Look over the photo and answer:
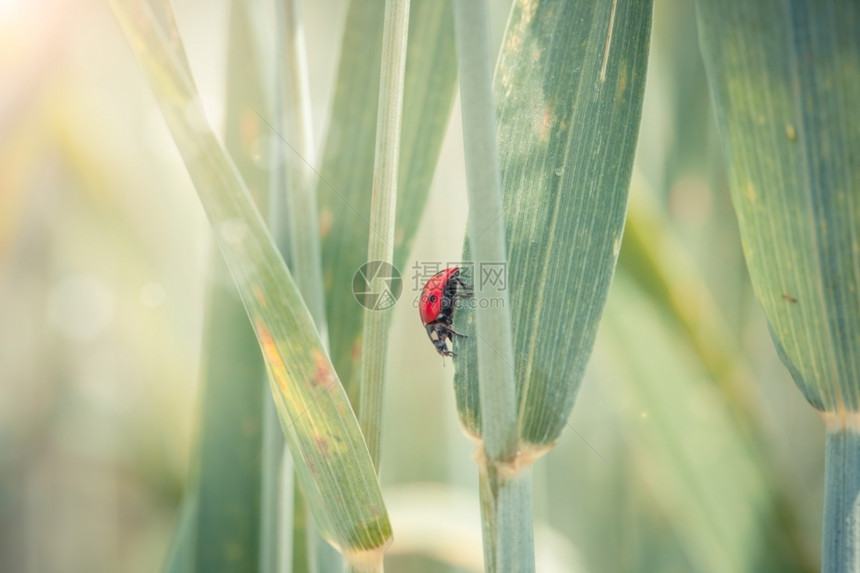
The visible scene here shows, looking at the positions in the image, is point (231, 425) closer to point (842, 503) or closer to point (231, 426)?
point (231, 426)

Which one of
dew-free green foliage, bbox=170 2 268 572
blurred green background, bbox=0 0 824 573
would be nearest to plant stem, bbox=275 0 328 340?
dew-free green foliage, bbox=170 2 268 572

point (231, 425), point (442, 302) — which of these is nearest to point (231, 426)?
point (231, 425)

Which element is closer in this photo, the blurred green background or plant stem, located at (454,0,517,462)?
plant stem, located at (454,0,517,462)

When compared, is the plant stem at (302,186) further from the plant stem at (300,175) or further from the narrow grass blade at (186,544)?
the narrow grass blade at (186,544)

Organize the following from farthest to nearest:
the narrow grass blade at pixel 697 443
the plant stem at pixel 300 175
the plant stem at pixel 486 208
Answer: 1. the narrow grass blade at pixel 697 443
2. the plant stem at pixel 300 175
3. the plant stem at pixel 486 208

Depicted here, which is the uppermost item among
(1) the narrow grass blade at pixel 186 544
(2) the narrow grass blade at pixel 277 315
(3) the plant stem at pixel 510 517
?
(2) the narrow grass blade at pixel 277 315

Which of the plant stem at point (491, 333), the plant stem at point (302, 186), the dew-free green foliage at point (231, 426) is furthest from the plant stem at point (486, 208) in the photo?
the dew-free green foliage at point (231, 426)

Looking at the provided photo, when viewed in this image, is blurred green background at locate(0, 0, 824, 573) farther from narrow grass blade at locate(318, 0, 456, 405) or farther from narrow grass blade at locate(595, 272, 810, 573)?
narrow grass blade at locate(318, 0, 456, 405)
